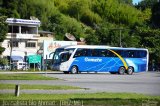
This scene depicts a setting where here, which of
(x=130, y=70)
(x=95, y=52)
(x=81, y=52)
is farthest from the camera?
(x=130, y=70)

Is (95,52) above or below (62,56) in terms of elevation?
above

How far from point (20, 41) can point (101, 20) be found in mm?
33189

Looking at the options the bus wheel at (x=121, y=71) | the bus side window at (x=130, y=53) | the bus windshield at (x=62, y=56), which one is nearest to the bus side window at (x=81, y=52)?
the bus windshield at (x=62, y=56)

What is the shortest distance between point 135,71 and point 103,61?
381 centimetres

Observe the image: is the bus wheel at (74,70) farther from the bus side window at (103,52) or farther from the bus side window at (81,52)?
the bus side window at (103,52)

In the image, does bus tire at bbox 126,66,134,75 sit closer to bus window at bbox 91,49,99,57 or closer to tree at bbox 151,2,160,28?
bus window at bbox 91,49,99,57

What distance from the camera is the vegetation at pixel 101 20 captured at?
237 feet

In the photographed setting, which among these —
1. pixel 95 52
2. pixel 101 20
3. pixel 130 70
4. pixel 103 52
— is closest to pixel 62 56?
pixel 95 52

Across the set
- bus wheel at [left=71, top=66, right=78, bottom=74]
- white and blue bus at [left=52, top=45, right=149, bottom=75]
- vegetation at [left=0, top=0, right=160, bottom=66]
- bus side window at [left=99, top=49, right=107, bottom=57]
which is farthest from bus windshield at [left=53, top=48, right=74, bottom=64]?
vegetation at [left=0, top=0, right=160, bottom=66]

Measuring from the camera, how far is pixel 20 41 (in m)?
82.6

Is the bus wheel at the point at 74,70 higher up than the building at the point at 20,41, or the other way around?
the building at the point at 20,41

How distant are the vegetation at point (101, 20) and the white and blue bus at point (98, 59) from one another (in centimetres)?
746

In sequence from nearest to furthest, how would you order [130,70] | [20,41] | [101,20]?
[130,70], [20,41], [101,20]

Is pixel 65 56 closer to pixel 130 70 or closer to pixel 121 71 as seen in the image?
pixel 121 71
